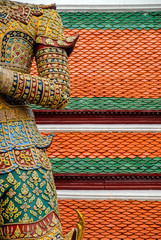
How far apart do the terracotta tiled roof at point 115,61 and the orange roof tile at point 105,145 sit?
241mm

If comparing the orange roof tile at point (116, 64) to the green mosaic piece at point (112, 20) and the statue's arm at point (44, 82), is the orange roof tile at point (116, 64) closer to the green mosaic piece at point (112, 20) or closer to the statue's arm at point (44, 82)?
the green mosaic piece at point (112, 20)

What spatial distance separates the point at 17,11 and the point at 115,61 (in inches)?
94.0

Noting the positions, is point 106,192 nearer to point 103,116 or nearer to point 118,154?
point 118,154

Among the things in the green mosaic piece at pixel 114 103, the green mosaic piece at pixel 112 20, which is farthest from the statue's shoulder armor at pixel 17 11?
the green mosaic piece at pixel 112 20

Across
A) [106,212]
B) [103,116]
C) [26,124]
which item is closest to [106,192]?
[106,212]

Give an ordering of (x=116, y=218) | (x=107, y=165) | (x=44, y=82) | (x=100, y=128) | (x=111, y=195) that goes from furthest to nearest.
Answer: (x=100, y=128) → (x=107, y=165) → (x=111, y=195) → (x=116, y=218) → (x=44, y=82)

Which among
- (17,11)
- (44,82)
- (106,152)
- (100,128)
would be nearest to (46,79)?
(44,82)

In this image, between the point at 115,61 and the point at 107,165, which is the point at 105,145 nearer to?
the point at 107,165

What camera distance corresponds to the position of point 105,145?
198 inches

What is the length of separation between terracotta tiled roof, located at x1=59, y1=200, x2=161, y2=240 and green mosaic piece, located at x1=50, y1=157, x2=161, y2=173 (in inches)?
9.6

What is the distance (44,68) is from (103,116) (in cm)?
207

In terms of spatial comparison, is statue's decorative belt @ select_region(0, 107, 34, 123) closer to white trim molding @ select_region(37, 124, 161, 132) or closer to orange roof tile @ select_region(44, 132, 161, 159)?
orange roof tile @ select_region(44, 132, 161, 159)

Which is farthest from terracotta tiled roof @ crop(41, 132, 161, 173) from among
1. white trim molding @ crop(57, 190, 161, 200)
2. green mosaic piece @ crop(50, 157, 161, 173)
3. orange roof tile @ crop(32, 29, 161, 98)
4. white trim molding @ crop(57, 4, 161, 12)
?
white trim molding @ crop(57, 4, 161, 12)

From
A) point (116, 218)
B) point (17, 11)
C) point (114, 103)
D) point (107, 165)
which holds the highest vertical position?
point (17, 11)
